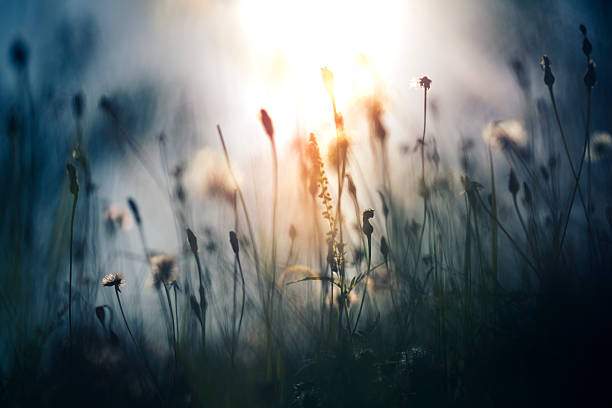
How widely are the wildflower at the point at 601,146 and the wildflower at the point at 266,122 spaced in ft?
6.19

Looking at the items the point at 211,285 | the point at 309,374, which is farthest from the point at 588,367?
the point at 211,285

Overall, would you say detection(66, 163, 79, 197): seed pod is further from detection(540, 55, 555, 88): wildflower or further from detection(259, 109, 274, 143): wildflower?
detection(540, 55, 555, 88): wildflower

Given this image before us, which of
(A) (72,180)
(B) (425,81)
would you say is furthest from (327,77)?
(A) (72,180)

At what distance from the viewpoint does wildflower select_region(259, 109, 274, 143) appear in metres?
1.48

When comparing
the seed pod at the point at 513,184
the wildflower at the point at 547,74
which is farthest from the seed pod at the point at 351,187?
the wildflower at the point at 547,74

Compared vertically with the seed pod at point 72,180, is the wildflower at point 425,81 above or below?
above

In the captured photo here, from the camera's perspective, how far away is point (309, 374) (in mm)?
1401

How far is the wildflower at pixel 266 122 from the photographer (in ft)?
4.85

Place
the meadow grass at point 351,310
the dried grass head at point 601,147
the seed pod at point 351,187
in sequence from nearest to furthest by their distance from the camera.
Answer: the meadow grass at point 351,310, the seed pod at point 351,187, the dried grass head at point 601,147

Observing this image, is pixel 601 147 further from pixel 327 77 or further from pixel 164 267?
pixel 164 267

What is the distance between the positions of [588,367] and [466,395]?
0.98 feet

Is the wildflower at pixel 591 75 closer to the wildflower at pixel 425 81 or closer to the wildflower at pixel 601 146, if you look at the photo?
the wildflower at pixel 425 81

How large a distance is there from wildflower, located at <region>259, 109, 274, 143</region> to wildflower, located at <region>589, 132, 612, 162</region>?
1.89 meters

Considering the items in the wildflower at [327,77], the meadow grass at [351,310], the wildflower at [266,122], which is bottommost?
the meadow grass at [351,310]
